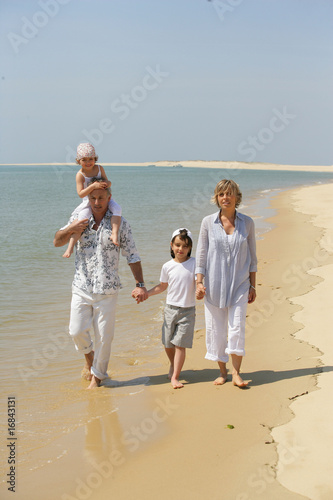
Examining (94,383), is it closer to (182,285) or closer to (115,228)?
(182,285)

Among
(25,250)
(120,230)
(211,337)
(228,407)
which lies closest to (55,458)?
(228,407)

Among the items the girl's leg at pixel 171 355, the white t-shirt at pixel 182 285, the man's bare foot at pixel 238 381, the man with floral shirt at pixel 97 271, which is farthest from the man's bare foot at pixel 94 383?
the man's bare foot at pixel 238 381

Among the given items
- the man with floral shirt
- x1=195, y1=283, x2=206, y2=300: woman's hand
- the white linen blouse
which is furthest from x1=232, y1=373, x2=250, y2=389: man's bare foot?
the man with floral shirt

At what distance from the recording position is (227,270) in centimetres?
463

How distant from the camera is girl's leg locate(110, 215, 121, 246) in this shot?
4743mm

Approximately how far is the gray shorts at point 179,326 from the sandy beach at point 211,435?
394 millimetres

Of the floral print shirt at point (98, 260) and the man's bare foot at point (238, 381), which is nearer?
the man's bare foot at point (238, 381)

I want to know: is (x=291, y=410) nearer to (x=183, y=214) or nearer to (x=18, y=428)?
(x=18, y=428)

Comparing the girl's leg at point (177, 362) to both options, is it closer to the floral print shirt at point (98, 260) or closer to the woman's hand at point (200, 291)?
the woman's hand at point (200, 291)

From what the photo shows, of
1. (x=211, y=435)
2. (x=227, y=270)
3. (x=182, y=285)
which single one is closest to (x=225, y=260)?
(x=227, y=270)

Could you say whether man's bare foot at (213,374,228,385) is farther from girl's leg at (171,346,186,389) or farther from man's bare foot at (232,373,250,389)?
girl's leg at (171,346,186,389)

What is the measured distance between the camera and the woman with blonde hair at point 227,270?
461 centimetres

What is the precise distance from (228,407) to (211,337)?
65 centimetres

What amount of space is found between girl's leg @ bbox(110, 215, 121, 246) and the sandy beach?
4.32ft
